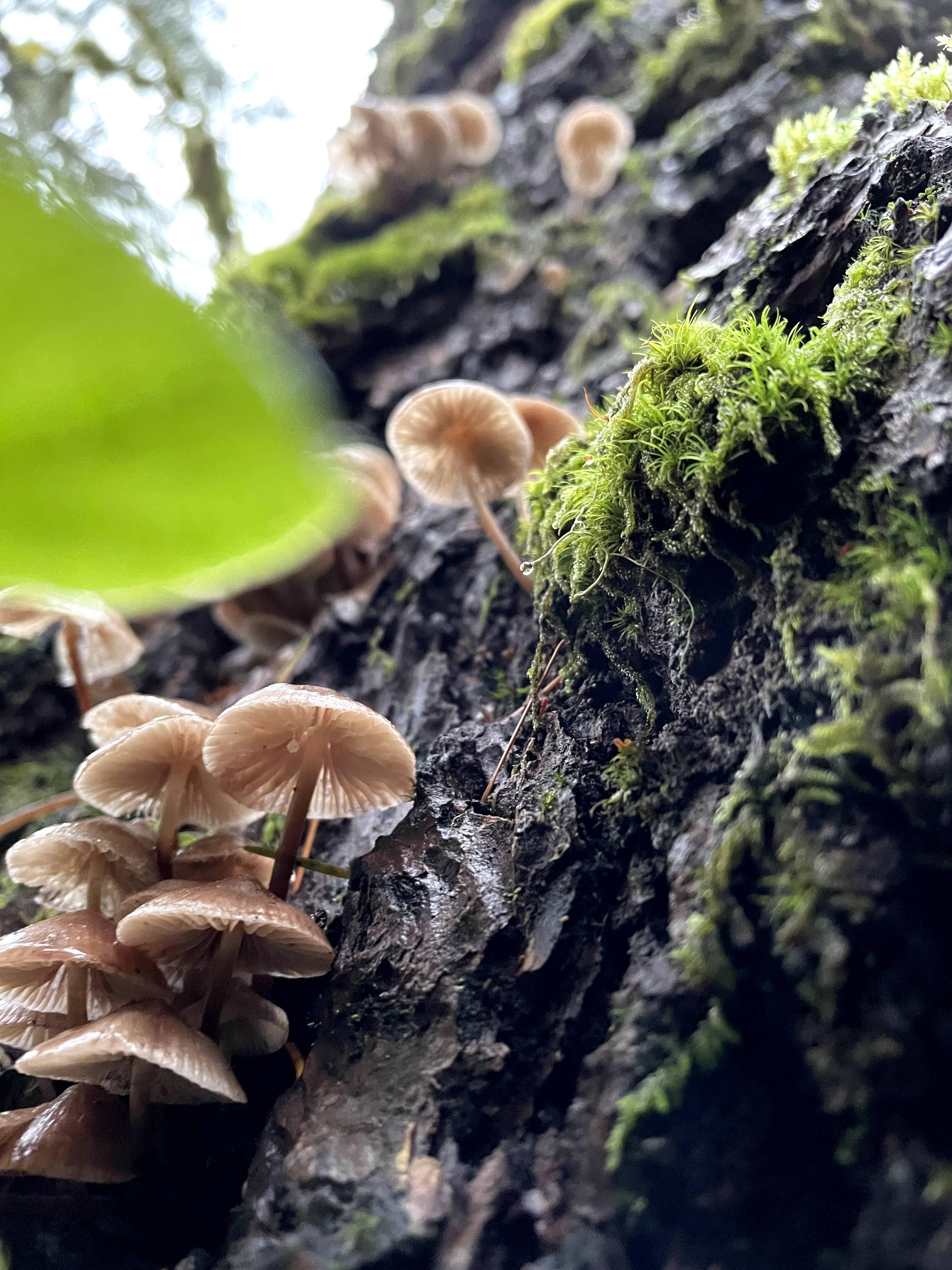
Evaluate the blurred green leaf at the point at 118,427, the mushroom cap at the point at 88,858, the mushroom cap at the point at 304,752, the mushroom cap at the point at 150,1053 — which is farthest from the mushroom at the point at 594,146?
the blurred green leaf at the point at 118,427

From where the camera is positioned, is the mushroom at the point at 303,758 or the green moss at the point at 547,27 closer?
the mushroom at the point at 303,758

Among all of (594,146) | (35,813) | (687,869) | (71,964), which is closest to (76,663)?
(35,813)

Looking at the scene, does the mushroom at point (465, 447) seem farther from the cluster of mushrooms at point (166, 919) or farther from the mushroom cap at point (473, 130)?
the mushroom cap at point (473, 130)

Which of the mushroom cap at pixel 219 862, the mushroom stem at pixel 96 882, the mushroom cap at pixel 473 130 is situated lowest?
the mushroom stem at pixel 96 882

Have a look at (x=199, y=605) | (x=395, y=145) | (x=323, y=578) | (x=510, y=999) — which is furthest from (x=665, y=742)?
(x=395, y=145)

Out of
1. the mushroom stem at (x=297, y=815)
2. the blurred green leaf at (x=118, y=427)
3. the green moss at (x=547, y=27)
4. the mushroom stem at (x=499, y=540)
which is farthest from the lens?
the green moss at (x=547, y=27)
